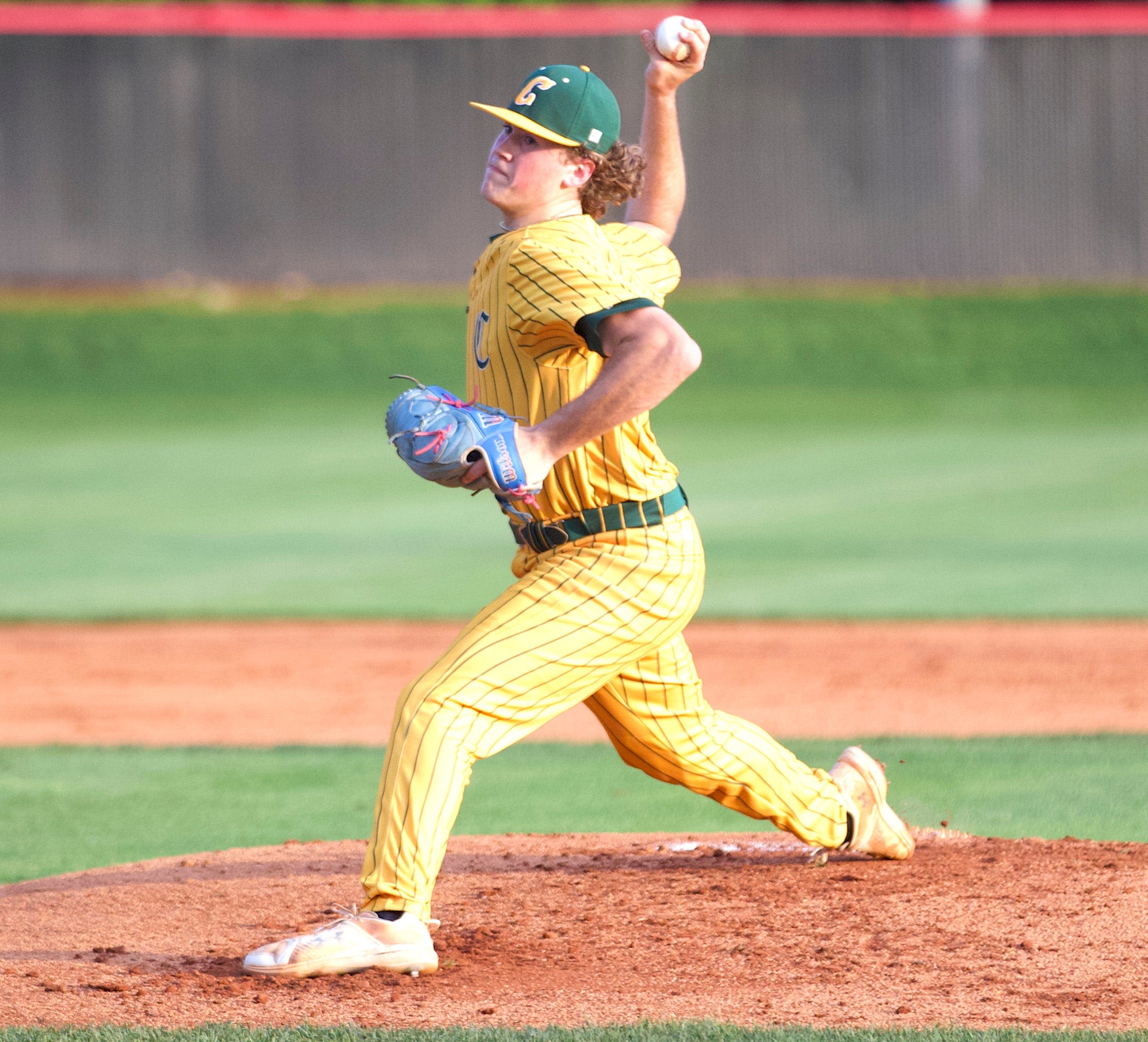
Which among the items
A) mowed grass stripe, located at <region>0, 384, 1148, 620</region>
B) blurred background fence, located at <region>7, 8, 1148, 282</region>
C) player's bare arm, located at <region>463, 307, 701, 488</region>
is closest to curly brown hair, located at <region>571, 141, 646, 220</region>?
player's bare arm, located at <region>463, 307, 701, 488</region>

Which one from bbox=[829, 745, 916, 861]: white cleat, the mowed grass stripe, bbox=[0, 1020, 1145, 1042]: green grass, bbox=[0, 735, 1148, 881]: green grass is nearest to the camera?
bbox=[0, 1020, 1145, 1042]: green grass

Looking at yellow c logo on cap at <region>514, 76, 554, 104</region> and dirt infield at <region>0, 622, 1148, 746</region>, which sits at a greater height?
yellow c logo on cap at <region>514, 76, 554, 104</region>

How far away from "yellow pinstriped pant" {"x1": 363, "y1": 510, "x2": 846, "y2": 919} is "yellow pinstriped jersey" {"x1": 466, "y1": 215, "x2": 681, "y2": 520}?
0.38 feet

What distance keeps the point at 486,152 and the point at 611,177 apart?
1736 centimetres

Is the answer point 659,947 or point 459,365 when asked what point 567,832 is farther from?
point 459,365

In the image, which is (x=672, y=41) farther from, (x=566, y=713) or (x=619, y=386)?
(x=566, y=713)

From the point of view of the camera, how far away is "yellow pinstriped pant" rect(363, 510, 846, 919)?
330 cm

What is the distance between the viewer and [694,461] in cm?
1500

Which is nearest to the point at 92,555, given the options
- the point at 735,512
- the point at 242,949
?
the point at 735,512

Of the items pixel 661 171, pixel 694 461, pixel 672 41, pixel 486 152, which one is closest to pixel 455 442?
pixel 661 171

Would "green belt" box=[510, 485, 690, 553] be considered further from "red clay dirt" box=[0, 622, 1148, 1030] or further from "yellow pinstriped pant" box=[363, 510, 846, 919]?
"red clay dirt" box=[0, 622, 1148, 1030]

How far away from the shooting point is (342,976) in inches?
137

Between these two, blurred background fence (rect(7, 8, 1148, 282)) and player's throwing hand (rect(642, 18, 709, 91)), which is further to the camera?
blurred background fence (rect(7, 8, 1148, 282))

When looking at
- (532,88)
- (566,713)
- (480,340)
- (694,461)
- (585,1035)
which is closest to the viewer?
(585,1035)
